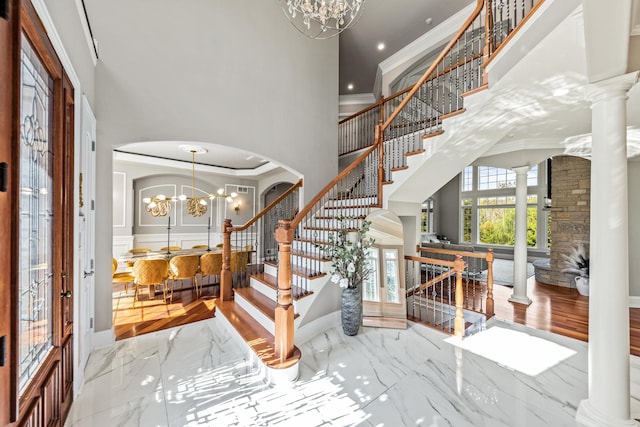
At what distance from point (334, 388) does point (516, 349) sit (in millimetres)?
2142

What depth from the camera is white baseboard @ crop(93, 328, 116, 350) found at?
9.21 ft

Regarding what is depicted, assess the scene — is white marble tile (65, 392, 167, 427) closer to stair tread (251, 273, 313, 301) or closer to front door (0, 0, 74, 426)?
front door (0, 0, 74, 426)

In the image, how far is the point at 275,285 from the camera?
10.9ft

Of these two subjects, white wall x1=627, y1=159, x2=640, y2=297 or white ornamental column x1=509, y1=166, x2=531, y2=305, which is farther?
white ornamental column x1=509, y1=166, x2=531, y2=305

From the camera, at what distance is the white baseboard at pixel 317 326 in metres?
3.05

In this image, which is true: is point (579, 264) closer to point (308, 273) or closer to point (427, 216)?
point (308, 273)

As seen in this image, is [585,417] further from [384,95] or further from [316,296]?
[384,95]

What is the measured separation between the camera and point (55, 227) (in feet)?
5.64

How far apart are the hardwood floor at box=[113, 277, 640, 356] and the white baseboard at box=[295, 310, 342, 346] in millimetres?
1543

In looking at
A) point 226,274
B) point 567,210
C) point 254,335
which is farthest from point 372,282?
point 567,210

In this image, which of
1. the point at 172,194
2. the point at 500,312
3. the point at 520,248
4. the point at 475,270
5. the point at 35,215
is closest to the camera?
the point at 35,215

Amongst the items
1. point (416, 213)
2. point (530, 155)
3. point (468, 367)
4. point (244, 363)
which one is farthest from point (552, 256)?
point (244, 363)

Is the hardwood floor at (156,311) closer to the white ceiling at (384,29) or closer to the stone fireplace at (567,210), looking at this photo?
the white ceiling at (384,29)

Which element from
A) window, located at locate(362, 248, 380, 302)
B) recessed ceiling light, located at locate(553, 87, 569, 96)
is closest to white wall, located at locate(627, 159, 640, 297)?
recessed ceiling light, located at locate(553, 87, 569, 96)
